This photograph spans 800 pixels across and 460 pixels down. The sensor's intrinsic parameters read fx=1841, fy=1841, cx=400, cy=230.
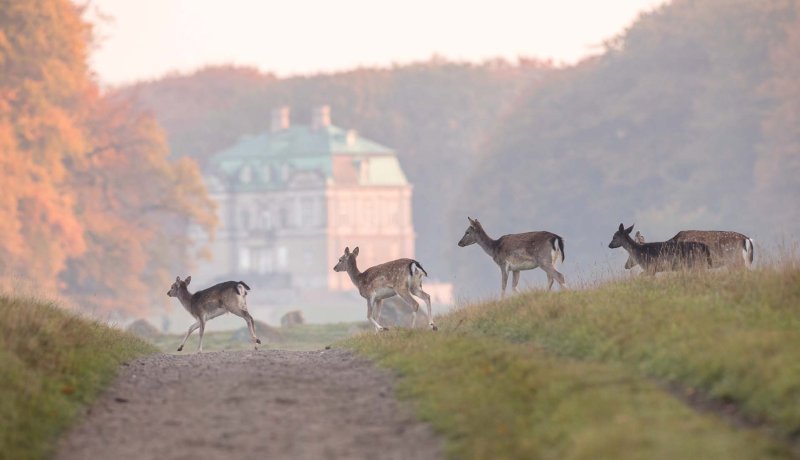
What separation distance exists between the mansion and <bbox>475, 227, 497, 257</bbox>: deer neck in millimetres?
115261

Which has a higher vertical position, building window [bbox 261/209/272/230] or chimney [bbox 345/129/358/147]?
chimney [bbox 345/129/358/147]

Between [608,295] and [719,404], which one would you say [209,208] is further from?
[719,404]

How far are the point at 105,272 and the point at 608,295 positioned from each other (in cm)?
5456

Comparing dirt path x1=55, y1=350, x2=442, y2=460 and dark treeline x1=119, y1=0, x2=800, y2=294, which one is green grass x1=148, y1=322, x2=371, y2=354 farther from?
dark treeline x1=119, y1=0, x2=800, y2=294

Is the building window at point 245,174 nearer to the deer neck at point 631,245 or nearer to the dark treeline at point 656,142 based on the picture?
the dark treeline at point 656,142

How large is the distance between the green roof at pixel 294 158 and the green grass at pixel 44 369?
12519 cm

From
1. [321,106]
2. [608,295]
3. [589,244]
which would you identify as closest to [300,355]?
[608,295]

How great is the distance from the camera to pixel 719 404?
1478 centimetres

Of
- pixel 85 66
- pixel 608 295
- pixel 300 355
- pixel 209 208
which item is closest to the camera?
pixel 608 295

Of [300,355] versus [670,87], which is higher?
[670,87]

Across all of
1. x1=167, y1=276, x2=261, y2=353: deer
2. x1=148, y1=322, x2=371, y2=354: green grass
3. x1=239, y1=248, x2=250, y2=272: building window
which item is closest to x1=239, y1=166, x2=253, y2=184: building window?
x1=239, y1=248, x2=250, y2=272: building window

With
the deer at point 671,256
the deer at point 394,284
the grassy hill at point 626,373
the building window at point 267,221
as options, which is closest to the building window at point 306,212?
the building window at point 267,221

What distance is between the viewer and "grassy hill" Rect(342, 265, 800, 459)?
13.1 meters

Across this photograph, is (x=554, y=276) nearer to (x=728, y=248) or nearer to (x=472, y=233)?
(x=728, y=248)
